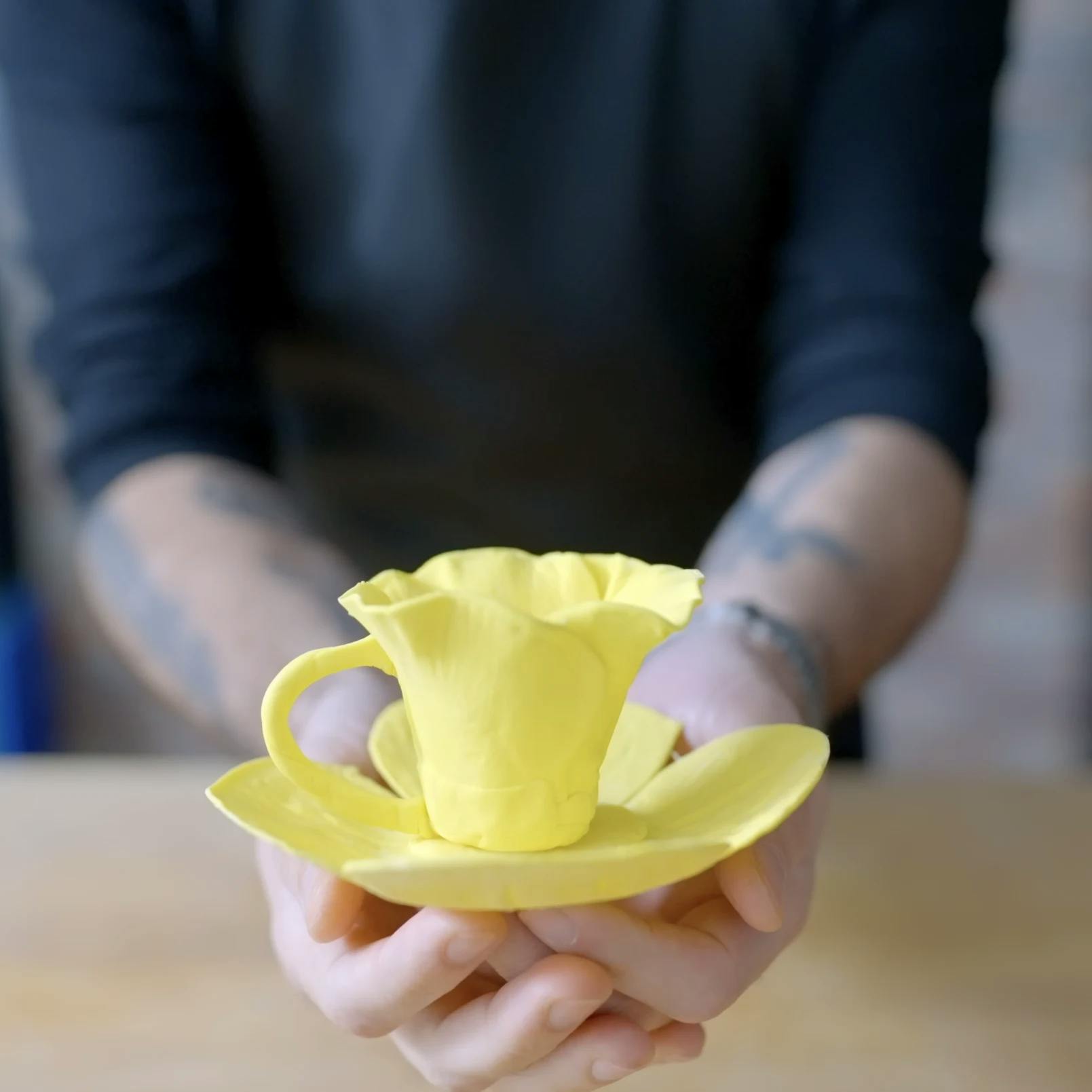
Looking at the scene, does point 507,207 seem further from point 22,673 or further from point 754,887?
point 22,673

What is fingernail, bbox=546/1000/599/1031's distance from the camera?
0.33 meters

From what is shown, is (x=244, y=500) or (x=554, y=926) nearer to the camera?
(x=554, y=926)

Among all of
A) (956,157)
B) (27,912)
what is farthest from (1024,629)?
(27,912)

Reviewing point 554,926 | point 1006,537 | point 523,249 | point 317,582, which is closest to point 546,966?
point 554,926

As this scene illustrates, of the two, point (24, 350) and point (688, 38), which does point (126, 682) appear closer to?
point (24, 350)

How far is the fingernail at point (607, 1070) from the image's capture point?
13.8 inches

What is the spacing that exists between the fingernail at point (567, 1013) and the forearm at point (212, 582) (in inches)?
12.5

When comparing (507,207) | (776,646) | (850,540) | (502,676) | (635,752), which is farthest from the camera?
(507,207)

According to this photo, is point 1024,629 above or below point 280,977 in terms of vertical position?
below

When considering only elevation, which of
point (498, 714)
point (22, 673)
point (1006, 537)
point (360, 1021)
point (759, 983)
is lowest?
point (22, 673)

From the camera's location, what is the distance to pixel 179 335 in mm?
753

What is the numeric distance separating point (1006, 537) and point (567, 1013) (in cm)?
117

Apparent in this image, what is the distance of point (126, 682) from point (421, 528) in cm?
78

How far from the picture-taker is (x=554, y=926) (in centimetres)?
34
